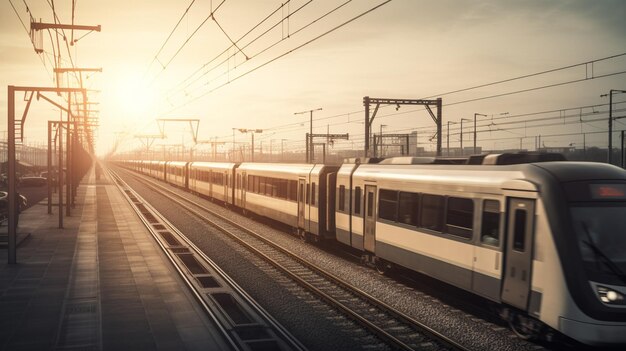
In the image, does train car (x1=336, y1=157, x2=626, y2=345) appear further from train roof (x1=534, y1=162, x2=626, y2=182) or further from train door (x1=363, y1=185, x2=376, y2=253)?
train door (x1=363, y1=185, x2=376, y2=253)

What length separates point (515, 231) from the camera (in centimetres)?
1033

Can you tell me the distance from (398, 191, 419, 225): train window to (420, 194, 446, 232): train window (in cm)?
31

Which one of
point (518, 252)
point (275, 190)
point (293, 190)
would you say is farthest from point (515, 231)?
point (275, 190)

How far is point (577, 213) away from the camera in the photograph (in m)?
9.52

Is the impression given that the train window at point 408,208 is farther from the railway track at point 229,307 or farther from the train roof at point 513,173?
the railway track at point 229,307

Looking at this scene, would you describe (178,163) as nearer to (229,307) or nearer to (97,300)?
(97,300)

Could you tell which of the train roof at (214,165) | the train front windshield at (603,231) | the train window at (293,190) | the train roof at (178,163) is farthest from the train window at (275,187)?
the train roof at (178,163)

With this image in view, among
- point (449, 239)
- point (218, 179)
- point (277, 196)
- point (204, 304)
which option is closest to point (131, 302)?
point (204, 304)

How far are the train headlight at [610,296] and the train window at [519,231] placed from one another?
4.79 feet

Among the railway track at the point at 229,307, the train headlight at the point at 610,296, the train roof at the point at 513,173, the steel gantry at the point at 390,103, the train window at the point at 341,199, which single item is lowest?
the railway track at the point at 229,307

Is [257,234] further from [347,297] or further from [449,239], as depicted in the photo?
[449,239]

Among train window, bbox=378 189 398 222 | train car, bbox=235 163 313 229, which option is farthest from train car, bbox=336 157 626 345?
train car, bbox=235 163 313 229

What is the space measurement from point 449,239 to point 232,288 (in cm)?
557

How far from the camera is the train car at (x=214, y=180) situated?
119ft
